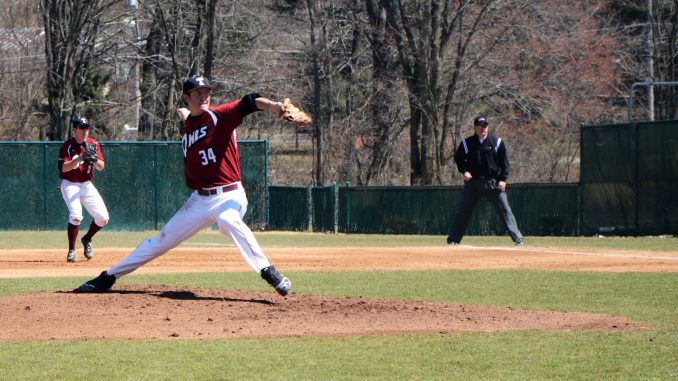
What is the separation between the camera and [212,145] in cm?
894

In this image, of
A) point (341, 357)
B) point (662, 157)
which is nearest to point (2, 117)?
point (662, 157)

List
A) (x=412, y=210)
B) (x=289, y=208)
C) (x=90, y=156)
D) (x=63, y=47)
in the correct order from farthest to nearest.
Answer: (x=63, y=47) < (x=289, y=208) < (x=412, y=210) < (x=90, y=156)

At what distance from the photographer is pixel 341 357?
6672 mm

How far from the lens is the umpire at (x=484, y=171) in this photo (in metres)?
16.6

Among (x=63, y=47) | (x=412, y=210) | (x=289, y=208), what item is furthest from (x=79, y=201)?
(x=63, y=47)

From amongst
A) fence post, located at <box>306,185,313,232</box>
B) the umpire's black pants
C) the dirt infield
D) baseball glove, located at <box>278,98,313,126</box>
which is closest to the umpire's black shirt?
the umpire's black pants

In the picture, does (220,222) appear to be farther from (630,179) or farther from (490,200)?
(630,179)

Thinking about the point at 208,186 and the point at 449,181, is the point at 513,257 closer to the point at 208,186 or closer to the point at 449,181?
the point at 208,186

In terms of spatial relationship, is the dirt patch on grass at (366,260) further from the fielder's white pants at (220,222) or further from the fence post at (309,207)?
the fence post at (309,207)

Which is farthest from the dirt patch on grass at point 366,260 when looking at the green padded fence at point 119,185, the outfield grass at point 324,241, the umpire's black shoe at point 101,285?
the green padded fence at point 119,185

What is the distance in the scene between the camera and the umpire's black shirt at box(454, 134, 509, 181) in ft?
54.5

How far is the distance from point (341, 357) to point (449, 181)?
80.6 feet

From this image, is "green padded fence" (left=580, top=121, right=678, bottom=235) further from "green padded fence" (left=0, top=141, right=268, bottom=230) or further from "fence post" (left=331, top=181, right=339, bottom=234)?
"green padded fence" (left=0, top=141, right=268, bottom=230)

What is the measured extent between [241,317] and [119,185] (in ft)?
58.3
